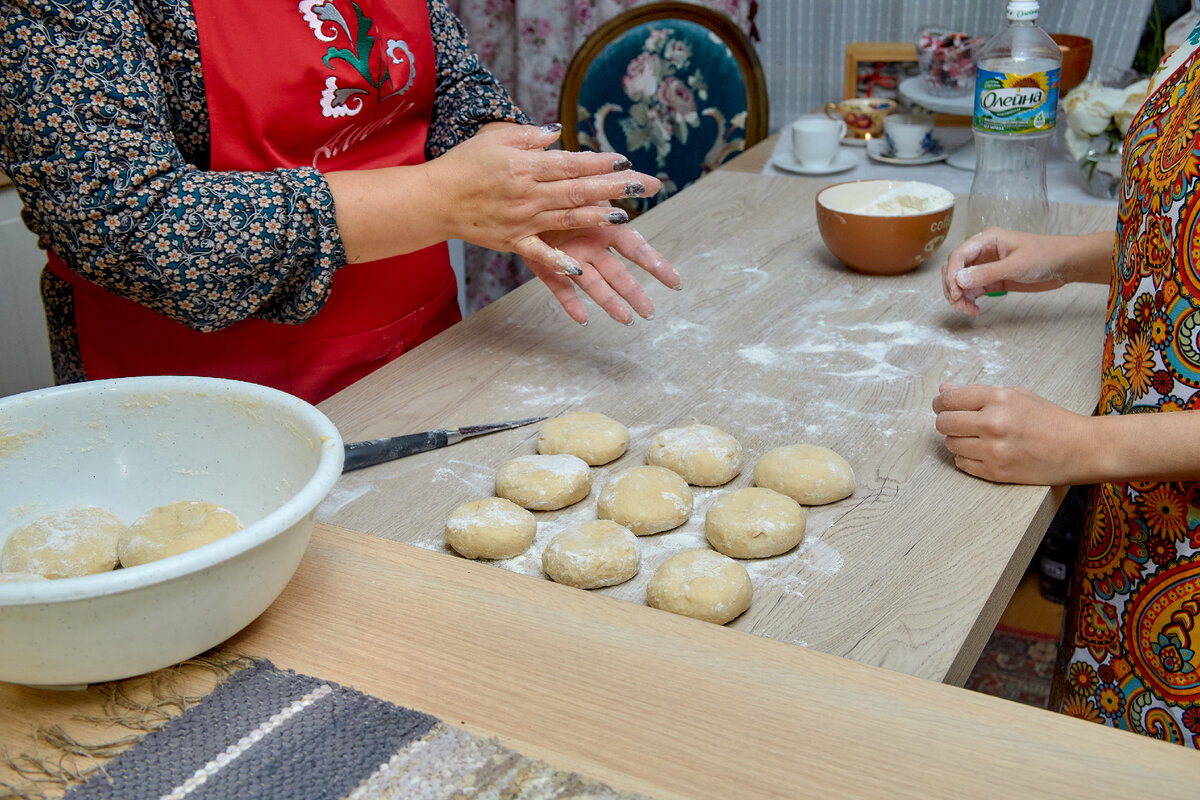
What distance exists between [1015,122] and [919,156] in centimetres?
80

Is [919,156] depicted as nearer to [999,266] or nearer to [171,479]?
[999,266]

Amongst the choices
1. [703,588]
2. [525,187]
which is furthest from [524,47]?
[703,588]

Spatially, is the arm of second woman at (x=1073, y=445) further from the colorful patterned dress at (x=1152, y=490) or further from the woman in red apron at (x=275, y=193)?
the woman in red apron at (x=275, y=193)

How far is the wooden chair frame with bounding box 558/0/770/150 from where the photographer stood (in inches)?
98.3

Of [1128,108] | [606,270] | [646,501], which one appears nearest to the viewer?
[646,501]

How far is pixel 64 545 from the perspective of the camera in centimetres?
77

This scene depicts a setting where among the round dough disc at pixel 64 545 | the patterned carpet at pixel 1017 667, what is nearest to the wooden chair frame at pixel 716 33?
the patterned carpet at pixel 1017 667

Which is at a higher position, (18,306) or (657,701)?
(657,701)

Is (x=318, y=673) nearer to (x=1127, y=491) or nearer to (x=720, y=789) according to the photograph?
(x=720, y=789)

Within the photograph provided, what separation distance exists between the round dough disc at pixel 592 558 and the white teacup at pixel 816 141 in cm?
134

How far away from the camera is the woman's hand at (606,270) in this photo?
1.30 meters

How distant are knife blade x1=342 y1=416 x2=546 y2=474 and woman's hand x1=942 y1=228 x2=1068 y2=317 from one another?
60cm

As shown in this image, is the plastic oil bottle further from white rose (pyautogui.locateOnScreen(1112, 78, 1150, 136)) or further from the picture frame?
the picture frame

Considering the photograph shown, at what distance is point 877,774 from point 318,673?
39 cm
